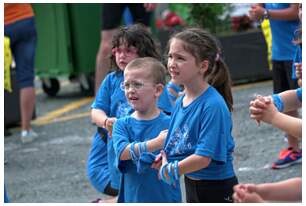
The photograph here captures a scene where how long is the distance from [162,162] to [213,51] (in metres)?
Answer: 0.56

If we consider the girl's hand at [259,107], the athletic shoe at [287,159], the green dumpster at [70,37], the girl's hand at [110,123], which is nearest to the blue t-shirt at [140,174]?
the girl's hand at [110,123]

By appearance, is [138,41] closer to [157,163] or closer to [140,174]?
[140,174]

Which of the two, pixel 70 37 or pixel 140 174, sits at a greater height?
pixel 140 174

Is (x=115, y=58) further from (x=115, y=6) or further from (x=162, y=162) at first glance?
(x=115, y=6)

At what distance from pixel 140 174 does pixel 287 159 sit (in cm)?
216

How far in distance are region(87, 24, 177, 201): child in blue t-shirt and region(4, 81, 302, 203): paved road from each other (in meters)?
0.78

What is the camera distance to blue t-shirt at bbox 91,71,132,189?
454cm

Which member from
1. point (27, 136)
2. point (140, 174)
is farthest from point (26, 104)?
point (140, 174)

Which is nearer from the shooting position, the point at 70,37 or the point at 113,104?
the point at 113,104

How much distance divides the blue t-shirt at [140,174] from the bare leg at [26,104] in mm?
3448

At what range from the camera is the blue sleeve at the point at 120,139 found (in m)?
3.92

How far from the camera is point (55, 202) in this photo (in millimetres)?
5539

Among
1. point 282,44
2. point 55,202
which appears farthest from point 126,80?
point 282,44

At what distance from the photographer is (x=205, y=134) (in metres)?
3.58
